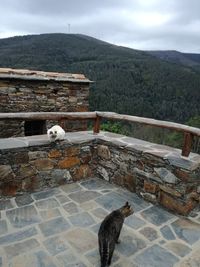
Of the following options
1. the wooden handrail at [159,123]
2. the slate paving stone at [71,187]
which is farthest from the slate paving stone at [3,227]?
the wooden handrail at [159,123]

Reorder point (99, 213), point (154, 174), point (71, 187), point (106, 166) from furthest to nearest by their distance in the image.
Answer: point (106, 166) < point (71, 187) < point (154, 174) < point (99, 213)

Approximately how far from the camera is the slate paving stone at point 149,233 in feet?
8.37

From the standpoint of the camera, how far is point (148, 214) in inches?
119

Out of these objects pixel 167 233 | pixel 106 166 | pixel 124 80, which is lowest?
pixel 124 80

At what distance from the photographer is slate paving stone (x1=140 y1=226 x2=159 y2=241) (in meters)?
2.55

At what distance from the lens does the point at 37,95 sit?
7840 mm

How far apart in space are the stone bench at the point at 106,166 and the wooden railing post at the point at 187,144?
0.29 ft

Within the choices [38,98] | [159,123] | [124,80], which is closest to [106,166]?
[159,123]

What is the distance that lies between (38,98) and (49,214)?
219 inches

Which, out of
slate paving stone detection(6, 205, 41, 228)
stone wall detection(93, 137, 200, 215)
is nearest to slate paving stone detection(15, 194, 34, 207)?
slate paving stone detection(6, 205, 41, 228)

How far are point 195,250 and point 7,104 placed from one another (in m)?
6.52

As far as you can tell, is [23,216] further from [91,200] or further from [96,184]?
[96,184]

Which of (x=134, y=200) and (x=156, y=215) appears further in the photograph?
(x=134, y=200)

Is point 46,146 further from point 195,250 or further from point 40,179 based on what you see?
point 195,250
